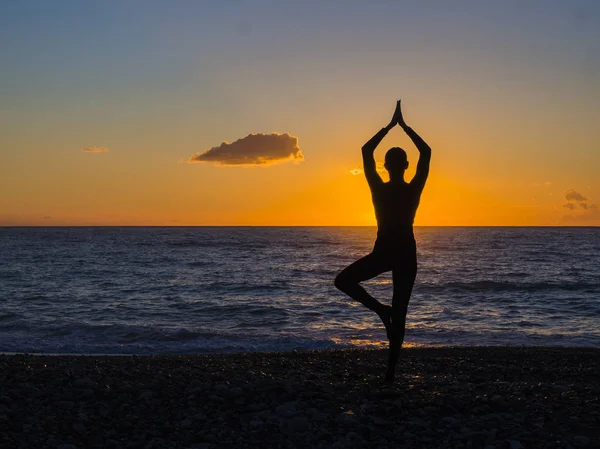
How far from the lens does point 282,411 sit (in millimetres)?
5844

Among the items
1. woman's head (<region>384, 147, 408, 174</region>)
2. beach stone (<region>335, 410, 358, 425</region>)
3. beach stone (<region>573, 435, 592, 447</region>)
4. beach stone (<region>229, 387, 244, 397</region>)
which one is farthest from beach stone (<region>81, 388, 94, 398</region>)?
beach stone (<region>573, 435, 592, 447</region>)

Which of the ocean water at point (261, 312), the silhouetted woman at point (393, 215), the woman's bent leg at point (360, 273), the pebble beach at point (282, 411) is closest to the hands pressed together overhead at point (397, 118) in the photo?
the silhouetted woman at point (393, 215)

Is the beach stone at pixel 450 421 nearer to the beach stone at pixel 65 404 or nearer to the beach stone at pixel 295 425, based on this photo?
the beach stone at pixel 295 425

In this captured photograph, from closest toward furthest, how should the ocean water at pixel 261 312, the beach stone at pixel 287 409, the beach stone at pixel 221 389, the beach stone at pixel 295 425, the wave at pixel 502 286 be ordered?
the beach stone at pixel 295 425, the beach stone at pixel 287 409, the beach stone at pixel 221 389, the ocean water at pixel 261 312, the wave at pixel 502 286

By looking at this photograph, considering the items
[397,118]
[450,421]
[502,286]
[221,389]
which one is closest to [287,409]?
[221,389]

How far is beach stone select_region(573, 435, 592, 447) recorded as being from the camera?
16.3 ft

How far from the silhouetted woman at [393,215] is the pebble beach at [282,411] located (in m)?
1.07

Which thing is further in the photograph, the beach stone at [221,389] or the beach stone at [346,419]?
the beach stone at [221,389]

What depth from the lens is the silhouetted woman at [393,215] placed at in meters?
6.28

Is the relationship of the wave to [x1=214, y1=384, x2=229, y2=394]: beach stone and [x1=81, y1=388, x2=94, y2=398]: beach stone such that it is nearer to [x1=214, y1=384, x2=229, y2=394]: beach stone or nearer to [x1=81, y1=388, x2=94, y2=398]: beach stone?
[x1=214, y1=384, x2=229, y2=394]: beach stone

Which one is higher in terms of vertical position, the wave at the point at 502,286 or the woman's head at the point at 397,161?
the woman's head at the point at 397,161

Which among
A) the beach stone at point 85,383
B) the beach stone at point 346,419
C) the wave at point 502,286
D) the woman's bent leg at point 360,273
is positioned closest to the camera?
the beach stone at point 346,419

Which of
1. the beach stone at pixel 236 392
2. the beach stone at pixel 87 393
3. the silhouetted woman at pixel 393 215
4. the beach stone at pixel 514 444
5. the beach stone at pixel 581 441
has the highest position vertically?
the silhouetted woman at pixel 393 215

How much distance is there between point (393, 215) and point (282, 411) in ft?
7.88
